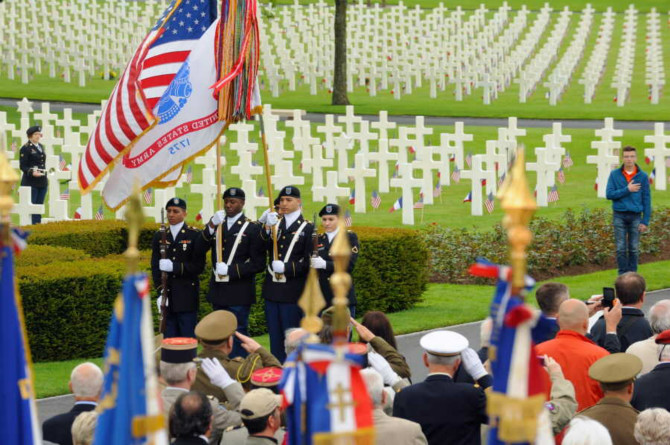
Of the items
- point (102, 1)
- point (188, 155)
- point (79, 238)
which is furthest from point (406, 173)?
point (102, 1)

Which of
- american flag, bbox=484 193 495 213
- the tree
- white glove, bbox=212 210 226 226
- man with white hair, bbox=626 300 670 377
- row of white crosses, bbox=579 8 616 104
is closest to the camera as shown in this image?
man with white hair, bbox=626 300 670 377

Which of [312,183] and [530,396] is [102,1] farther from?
[530,396]

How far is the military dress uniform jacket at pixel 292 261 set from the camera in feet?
37.4

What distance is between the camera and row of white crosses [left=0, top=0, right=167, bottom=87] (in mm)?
46500

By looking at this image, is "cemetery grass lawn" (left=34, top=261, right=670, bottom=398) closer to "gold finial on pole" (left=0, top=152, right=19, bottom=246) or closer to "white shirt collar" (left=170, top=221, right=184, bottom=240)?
"white shirt collar" (left=170, top=221, right=184, bottom=240)

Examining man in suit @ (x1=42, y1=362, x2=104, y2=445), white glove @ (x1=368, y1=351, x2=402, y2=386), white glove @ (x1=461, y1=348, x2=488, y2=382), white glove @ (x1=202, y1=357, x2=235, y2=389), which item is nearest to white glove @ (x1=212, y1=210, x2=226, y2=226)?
white glove @ (x1=368, y1=351, x2=402, y2=386)

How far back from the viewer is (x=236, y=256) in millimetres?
11500

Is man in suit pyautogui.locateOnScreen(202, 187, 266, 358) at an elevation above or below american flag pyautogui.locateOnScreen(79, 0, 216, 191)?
below

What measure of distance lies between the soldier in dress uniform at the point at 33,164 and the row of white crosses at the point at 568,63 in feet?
77.3

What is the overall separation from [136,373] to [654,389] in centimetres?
401

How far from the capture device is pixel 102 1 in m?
62.6

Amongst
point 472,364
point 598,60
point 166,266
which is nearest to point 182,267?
point 166,266

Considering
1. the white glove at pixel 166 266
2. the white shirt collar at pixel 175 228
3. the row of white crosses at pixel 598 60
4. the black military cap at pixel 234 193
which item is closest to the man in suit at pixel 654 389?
the black military cap at pixel 234 193

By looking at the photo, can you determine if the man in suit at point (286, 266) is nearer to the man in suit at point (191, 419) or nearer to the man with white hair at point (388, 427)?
the man with white hair at point (388, 427)
